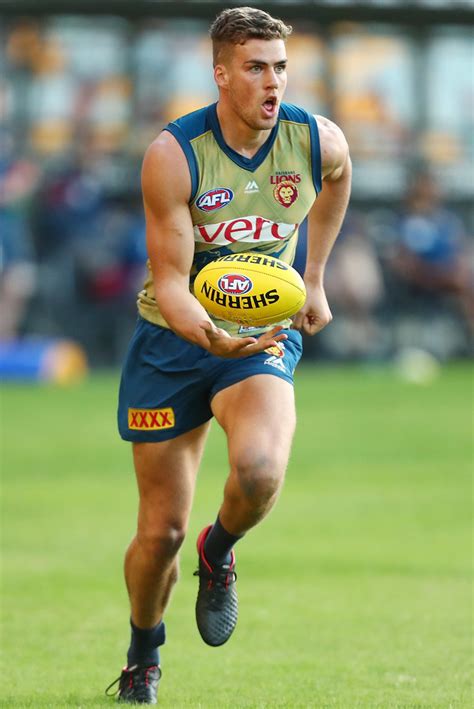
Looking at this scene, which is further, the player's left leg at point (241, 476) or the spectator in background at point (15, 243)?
the spectator in background at point (15, 243)

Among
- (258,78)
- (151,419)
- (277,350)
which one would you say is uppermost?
(258,78)

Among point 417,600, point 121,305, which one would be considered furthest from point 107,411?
point 417,600

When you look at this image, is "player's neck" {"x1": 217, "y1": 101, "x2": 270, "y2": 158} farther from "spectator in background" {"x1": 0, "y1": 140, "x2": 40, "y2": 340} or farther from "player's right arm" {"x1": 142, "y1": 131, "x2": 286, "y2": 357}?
"spectator in background" {"x1": 0, "y1": 140, "x2": 40, "y2": 340}

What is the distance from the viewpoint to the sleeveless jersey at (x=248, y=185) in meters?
5.95

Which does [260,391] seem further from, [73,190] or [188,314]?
[73,190]

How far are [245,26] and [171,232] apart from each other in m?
0.87

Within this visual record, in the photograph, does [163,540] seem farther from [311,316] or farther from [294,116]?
[294,116]

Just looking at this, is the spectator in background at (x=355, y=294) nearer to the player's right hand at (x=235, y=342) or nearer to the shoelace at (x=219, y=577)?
the shoelace at (x=219, y=577)

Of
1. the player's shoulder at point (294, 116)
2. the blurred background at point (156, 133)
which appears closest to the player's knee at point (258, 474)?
the player's shoulder at point (294, 116)

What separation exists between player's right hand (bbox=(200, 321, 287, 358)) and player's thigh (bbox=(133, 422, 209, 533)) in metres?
0.66

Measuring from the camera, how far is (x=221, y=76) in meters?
5.96

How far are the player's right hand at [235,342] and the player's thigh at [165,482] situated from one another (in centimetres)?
66

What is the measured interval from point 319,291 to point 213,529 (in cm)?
122

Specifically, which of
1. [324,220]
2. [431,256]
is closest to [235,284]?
[324,220]
